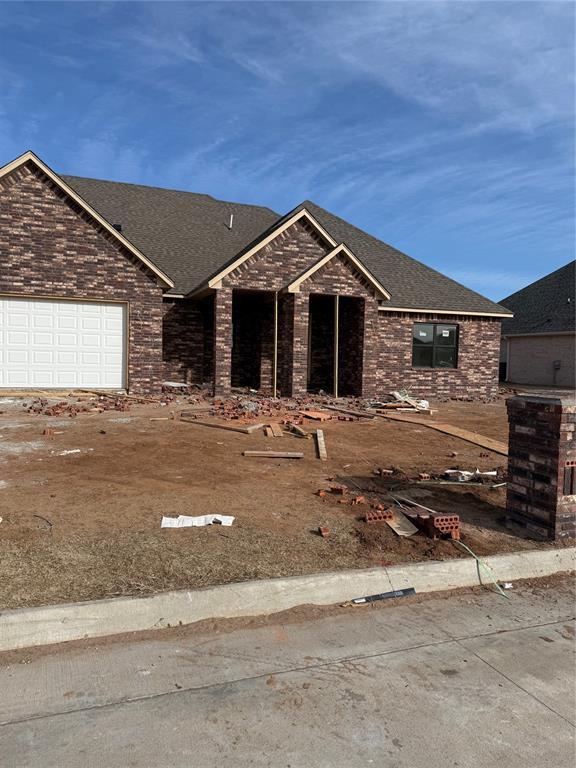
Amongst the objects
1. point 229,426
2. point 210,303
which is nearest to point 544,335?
point 210,303

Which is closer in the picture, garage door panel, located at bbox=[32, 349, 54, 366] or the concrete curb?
the concrete curb

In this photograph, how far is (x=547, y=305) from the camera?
108 feet

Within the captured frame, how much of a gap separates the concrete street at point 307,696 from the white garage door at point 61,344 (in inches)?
574

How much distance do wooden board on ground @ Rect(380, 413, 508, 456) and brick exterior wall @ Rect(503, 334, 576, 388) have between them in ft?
57.4

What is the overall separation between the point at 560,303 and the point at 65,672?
33587mm

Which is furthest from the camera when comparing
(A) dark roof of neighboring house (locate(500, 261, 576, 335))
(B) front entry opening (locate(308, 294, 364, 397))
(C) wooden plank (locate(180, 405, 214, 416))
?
(A) dark roof of neighboring house (locate(500, 261, 576, 335))

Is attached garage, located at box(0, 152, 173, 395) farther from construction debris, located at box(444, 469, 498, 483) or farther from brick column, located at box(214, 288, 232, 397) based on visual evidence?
construction debris, located at box(444, 469, 498, 483)

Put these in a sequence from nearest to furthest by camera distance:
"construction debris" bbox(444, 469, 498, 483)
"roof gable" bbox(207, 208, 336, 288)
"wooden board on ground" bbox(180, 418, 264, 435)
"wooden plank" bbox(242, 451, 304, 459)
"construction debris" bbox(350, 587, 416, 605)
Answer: "construction debris" bbox(350, 587, 416, 605) → "construction debris" bbox(444, 469, 498, 483) → "wooden plank" bbox(242, 451, 304, 459) → "wooden board on ground" bbox(180, 418, 264, 435) → "roof gable" bbox(207, 208, 336, 288)

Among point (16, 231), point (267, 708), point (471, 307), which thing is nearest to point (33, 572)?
point (267, 708)

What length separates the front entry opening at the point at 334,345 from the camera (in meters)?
20.0

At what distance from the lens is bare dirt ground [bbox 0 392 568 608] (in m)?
4.63

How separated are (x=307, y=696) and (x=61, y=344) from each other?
15766 millimetres

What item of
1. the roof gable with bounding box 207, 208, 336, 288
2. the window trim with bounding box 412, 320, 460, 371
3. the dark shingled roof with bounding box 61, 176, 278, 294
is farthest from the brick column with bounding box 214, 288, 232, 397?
the window trim with bounding box 412, 320, 460, 371

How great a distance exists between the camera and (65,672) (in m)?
3.42
